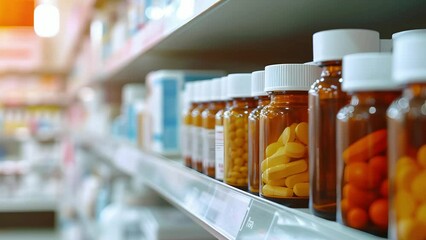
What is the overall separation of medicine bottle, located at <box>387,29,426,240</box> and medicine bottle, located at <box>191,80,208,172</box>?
0.74 meters

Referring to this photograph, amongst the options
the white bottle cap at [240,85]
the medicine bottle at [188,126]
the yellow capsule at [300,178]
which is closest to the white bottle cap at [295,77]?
the yellow capsule at [300,178]

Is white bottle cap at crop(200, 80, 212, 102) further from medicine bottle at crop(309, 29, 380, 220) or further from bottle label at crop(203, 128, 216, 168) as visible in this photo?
medicine bottle at crop(309, 29, 380, 220)

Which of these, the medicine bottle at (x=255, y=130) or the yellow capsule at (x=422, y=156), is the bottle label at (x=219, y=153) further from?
the yellow capsule at (x=422, y=156)

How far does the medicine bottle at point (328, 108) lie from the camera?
659 millimetres

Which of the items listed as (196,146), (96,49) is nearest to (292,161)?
(196,146)

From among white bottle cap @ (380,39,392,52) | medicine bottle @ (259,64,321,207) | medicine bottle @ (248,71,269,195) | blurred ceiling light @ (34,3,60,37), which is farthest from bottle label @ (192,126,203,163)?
blurred ceiling light @ (34,3,60,37)

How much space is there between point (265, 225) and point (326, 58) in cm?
21

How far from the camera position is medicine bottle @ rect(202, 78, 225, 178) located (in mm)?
1144

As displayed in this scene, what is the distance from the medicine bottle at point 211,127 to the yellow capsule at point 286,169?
0.36 m

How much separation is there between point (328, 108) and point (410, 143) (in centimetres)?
18

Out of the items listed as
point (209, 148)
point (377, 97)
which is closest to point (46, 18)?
point (209, 148)

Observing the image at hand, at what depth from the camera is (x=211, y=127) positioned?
1.17 m

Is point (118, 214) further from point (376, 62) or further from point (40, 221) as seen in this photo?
point (40, 221)

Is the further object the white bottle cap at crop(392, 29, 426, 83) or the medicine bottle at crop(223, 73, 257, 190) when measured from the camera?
the medicine bottle at crop(223, 73, 257, 190)
